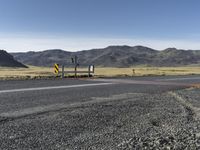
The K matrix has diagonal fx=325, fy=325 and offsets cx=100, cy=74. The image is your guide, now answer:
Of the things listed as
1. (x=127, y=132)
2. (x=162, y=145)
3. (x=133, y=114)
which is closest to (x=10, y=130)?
(x=127, y=132)

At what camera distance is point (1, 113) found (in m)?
8.12

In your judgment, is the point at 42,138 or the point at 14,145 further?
the point at 42,138

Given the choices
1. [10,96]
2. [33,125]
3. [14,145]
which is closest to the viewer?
[14,145]

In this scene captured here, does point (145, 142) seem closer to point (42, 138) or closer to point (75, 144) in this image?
point (75, 144)

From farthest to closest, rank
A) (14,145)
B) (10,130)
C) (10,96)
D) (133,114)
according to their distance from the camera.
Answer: (10,96), (133,114), (10,130), (14,145)

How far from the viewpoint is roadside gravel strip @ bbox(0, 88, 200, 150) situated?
561 centimetres

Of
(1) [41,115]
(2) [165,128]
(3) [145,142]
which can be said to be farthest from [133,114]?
(3) [145,142]

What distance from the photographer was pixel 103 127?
7062 mm

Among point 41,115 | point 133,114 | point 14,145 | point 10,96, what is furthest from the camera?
point 10,96

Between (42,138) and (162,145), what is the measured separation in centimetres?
214

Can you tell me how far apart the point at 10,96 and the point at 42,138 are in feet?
19.2

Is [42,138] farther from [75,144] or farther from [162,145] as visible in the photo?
[162,145]

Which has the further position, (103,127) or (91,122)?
(91,122)

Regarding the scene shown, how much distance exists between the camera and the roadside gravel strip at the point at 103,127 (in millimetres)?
5613
